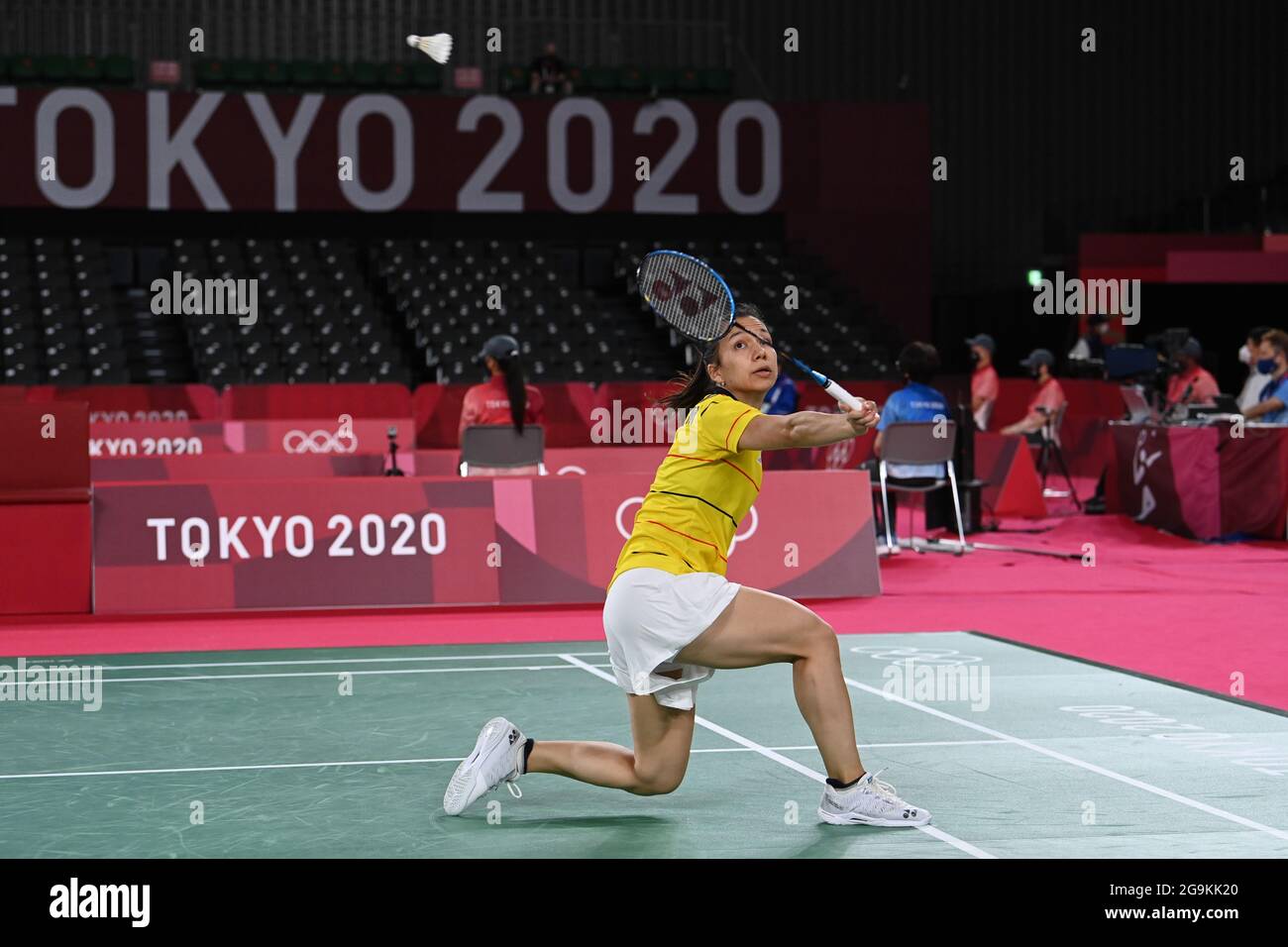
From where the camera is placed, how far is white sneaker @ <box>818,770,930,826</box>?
4.84 m

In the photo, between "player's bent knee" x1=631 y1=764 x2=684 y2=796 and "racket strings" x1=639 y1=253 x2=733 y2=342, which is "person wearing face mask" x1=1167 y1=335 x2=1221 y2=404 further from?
"player's bent knee" x1=631 y1=764 x2=684 y2=796

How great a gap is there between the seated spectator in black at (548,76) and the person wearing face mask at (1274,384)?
13.4 meters

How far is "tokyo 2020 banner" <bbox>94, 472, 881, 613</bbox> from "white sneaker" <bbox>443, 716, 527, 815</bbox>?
17.2 feet

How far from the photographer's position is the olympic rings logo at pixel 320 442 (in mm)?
15297

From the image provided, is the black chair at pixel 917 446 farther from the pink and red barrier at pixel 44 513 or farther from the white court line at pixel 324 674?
the pink and red barrier at pixel 44 513

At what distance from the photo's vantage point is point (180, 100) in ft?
77.2

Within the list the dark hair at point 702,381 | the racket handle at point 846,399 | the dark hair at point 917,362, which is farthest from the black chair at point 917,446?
the racket handle at point 846,399

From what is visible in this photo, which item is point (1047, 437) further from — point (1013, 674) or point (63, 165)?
point (63, 165)

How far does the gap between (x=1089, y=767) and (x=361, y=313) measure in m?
18.6

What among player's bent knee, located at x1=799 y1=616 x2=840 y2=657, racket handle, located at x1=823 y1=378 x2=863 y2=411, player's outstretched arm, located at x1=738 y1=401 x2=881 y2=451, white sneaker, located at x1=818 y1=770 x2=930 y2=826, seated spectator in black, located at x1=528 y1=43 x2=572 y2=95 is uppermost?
seated spectator in black, located at x1=528 y1=43 x2=572 y2=95

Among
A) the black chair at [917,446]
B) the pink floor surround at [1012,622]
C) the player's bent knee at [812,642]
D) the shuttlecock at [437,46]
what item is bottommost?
the pink floor surround at [1012,622]

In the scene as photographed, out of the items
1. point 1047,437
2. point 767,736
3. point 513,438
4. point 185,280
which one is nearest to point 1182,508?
point 1047,437

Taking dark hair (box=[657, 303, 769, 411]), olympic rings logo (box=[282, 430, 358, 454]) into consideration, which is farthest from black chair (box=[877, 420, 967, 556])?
dark hair (box=[657, 303, 769, 411])
